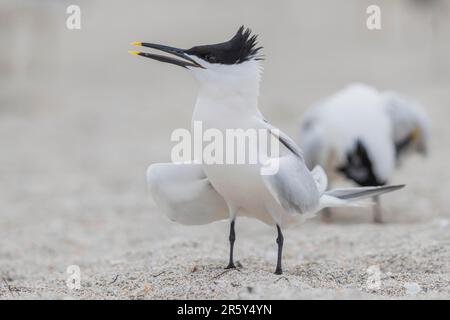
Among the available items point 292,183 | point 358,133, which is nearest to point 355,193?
point 292,183

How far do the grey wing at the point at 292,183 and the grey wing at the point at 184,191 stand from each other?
15.8 inches

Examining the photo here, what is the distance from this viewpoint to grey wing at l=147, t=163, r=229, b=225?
3697 mm

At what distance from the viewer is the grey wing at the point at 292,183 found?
3.36 metres

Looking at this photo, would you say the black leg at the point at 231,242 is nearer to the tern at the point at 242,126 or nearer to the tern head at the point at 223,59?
the tern at the point at 242,126

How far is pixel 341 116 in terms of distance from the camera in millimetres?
5891

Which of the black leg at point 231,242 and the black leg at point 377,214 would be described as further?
the black leg at point 377,214

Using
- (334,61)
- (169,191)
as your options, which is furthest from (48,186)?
(334,61)

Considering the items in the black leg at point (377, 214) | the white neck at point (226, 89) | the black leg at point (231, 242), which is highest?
the white neck at point (226, 89)

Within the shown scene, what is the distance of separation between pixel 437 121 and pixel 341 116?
11.7ft

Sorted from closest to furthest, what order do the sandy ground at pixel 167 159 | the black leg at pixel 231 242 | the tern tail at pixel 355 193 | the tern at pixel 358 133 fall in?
the black leg at pixel 231 242 → the sandy ground at pixel 167 159 → the tern tail at pixel 355 193 → the tern at pixel 358 133

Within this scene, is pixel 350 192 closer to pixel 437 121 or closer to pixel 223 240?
pixel 223 240

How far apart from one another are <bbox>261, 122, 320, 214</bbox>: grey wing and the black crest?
0.97 feet

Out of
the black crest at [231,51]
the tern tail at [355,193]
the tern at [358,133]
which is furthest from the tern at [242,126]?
the tern at [358,133]

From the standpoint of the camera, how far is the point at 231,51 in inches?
134
